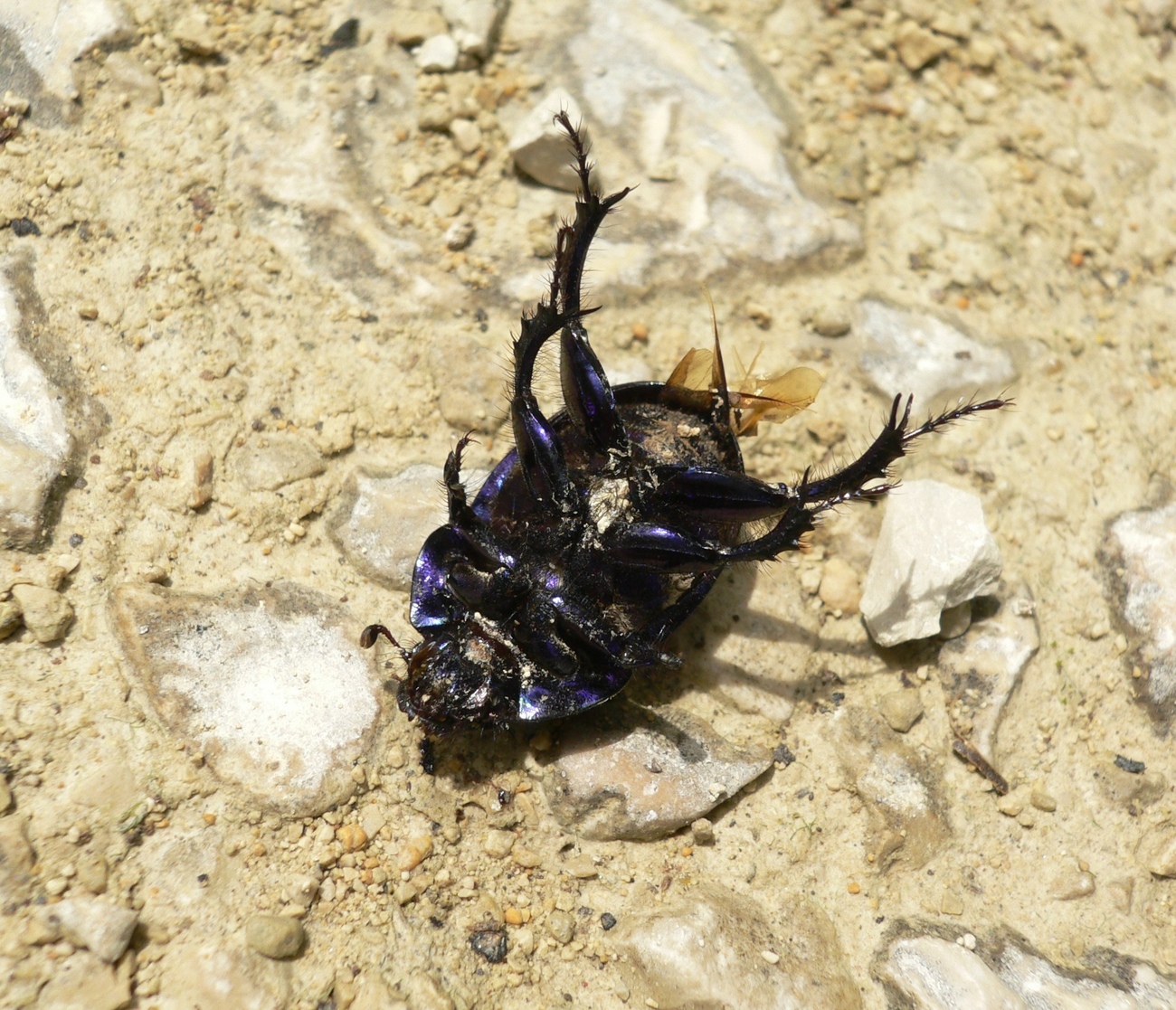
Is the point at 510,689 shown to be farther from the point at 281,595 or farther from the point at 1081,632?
the point at 1081,632

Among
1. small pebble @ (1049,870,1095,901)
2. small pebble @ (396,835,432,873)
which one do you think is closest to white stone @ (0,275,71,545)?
small pebble @ (396,835,432,873)

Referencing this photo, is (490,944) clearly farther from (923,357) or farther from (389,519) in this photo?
(923,357)

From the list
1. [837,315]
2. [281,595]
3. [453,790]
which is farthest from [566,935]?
[837,315]

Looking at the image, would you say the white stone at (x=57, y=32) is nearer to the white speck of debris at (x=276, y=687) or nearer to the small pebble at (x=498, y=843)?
the white speck of debris at (x=276, y=687)

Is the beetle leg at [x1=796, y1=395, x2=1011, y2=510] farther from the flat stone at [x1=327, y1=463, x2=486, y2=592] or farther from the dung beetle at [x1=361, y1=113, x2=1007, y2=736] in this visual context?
the flat stone at [x1=327, y1=463, x2=486, y2=592]

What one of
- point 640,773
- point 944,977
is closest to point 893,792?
point 944,977
